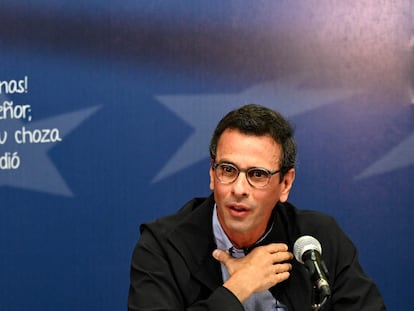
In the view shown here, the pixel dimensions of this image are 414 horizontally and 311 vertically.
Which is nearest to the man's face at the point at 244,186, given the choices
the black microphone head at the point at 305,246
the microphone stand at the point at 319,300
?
the black microphone head at the point at 305,246

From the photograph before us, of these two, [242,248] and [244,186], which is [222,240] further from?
[244,186]

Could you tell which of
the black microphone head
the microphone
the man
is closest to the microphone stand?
the microphone

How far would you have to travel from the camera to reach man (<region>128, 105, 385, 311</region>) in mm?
2033

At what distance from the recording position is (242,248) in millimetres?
2219

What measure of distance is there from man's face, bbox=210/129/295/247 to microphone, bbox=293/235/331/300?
0.24 metres

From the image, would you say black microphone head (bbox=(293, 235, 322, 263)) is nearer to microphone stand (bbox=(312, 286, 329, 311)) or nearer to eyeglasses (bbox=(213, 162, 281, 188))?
microphone stand (bbox=(312, 286, 329, 311))

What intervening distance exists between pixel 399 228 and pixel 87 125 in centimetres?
156

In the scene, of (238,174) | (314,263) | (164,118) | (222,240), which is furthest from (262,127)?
(164,118)

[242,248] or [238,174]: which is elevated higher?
[238,174]

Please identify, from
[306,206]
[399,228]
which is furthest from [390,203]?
[306,206]

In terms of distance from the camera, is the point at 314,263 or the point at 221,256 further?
the point at 221,256

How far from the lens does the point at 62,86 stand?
10.1ft

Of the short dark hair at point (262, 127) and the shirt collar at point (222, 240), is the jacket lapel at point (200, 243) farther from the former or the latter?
the short dark hair at point (262, 127)

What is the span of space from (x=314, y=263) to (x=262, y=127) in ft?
1.57
